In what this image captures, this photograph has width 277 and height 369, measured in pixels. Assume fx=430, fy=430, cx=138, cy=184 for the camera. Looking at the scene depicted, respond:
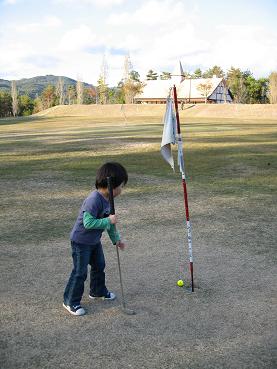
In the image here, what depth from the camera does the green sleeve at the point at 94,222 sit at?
190 inches

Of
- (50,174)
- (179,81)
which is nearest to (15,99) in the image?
(179,81)

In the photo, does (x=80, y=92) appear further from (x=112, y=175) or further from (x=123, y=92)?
(x=112, y=175)

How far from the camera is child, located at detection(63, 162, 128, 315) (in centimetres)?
486

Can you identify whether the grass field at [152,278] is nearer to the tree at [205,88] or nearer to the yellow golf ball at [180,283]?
the yellow golf ball at [180,283]

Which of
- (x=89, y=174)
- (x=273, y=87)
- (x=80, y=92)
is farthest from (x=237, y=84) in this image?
(x=89, y=174)

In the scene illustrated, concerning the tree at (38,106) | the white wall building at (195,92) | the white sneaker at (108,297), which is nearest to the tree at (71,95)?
the tree at (38,106)

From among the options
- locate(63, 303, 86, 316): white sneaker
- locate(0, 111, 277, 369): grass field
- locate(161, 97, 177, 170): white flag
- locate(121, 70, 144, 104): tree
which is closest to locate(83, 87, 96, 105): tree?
locate(121, 70, 144, 104): tree

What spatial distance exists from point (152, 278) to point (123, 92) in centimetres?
10998

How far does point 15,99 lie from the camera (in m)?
110

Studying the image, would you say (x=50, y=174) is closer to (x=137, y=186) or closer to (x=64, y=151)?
(x=137, y=186)

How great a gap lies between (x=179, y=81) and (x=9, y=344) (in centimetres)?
11774

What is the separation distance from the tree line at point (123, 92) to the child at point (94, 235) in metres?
92.2

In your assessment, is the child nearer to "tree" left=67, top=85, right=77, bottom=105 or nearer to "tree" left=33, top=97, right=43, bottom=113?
"tree" left=33, top=97, right=43, bottom=113

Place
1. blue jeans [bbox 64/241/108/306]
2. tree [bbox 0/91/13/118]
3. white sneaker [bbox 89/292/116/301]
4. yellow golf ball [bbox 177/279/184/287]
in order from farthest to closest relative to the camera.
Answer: tree [bbox 0/91/13/118] < yellow golf ball [bbox 177/279/184/287] < white sneaker [bbox 89/292/116/301] < blue jeans [bbox 64/241/108/306]
